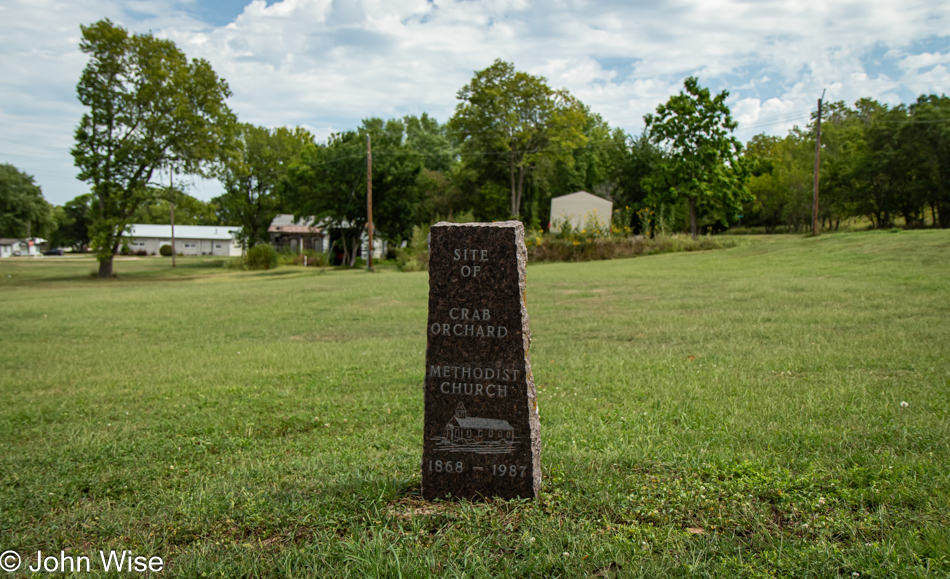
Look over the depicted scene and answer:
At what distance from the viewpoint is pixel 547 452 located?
4680 millimetres

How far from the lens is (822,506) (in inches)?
135

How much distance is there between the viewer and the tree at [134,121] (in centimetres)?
3669

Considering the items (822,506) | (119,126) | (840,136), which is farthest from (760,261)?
(840,136)

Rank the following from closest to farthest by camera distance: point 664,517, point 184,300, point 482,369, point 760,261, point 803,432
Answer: point 664,517 < point 482,369 < point 803,432 < point 184,300 < point 760,261

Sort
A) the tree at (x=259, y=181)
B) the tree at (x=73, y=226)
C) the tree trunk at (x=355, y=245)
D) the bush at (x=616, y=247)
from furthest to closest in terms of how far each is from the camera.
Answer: the tree at (x=73, y=226), the tree at (x=259, y=181), the tree trunk at (x=355, y=245), the bush at (x=616, y=247)

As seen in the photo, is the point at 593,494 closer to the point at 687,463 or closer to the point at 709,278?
the point at 687,463

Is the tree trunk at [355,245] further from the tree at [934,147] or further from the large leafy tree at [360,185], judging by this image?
the tree at [934,147]

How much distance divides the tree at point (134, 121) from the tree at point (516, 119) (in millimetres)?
20845

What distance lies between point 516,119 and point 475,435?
4937 cm

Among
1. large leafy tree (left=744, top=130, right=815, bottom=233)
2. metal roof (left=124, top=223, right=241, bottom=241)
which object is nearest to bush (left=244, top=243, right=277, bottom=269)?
large leafy tree (left=744, top=130, right=815, bottom=233)

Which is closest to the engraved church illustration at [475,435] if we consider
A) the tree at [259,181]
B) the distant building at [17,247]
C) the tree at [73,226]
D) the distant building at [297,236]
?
the tree at [259,181]

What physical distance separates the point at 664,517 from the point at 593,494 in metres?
0.46

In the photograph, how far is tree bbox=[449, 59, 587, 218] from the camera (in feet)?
166

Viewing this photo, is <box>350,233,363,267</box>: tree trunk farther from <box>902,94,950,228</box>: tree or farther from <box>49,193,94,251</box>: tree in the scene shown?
<box>49,193,94,251</box>: tree
